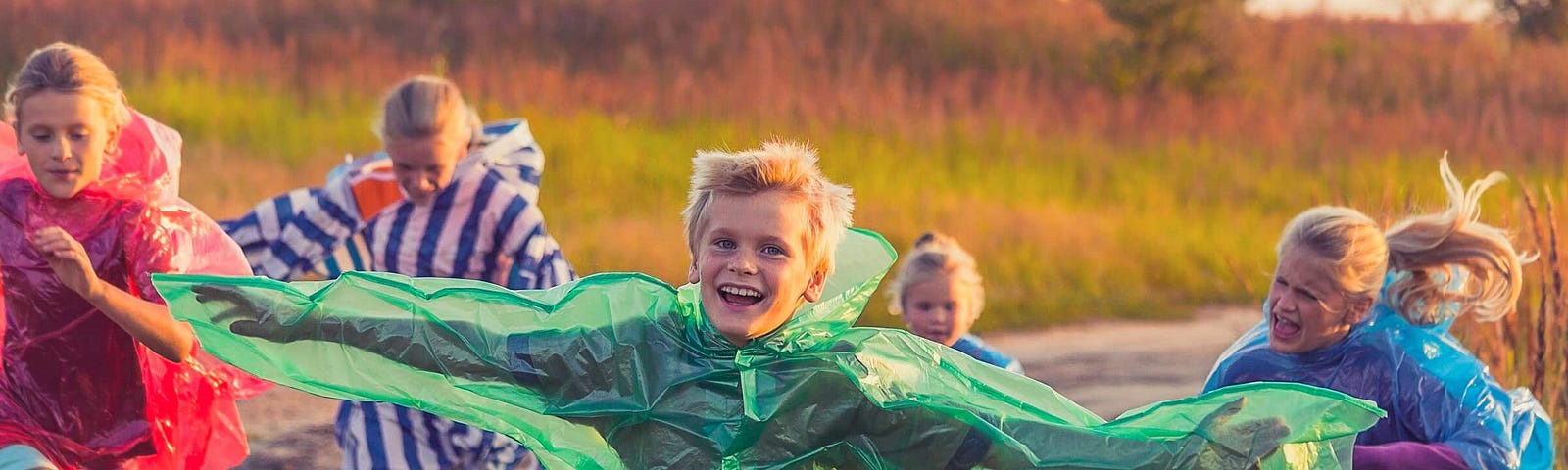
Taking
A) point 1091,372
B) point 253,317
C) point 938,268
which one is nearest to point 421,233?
Result: point 938,268

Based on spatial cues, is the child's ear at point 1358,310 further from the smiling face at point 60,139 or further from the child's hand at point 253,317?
the smiling face at point 60,139

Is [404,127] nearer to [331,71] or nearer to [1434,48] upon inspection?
[331,71]

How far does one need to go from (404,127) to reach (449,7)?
16.9 m

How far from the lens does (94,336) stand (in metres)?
4.68

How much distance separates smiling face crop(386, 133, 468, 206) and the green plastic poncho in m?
2.19

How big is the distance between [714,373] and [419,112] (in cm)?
255

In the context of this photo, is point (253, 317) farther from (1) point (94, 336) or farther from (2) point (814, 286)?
(2) point (814, 286)

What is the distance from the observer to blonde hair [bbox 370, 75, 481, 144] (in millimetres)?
6211

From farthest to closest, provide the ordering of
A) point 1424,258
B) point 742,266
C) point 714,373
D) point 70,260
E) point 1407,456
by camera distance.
Answer: point 1424,258, point 1407,456, point 70,260, point 714,373, point 742,266

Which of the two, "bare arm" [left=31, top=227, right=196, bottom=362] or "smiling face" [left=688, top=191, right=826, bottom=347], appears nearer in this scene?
"smiling face" [left=688, top=191, right=826, bottom=347]

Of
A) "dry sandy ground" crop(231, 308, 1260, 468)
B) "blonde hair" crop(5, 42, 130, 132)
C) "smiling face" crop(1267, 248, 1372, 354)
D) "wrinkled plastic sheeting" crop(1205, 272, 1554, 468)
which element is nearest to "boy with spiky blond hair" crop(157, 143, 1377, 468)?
"blonde hair" crop(5, 42, 130, 132)

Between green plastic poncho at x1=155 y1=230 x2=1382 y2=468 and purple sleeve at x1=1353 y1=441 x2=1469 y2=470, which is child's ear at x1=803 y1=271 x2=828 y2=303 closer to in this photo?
green plastic poncho at x1=155 y1=230 x2=1382 y2=468

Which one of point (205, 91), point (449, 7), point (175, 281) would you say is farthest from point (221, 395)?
point (449, 7)

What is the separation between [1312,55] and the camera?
24391 mm
